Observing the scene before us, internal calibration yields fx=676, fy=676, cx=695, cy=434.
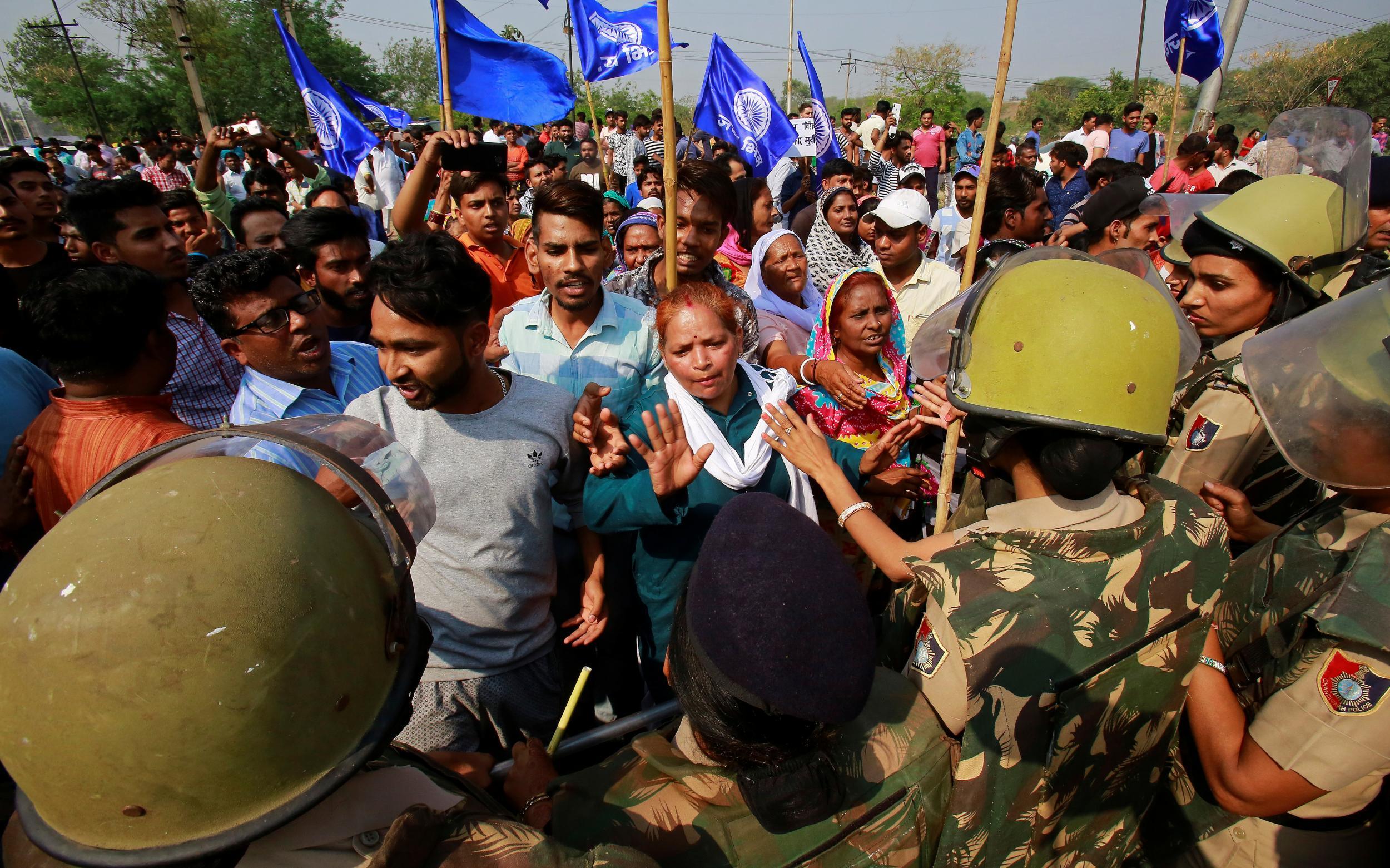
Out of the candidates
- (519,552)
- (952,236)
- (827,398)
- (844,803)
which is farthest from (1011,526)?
(952,236)

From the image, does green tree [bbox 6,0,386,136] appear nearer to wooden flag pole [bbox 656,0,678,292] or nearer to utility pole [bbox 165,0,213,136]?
utility pole [bbox 165,0,213,136]

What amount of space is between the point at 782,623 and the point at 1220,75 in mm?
10678

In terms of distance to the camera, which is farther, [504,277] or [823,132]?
[823,132]

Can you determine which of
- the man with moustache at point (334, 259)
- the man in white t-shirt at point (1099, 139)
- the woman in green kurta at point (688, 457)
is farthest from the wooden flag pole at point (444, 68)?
the man in white t-shirt at point (1099, 139)

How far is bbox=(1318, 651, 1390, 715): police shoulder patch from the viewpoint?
4.12 ft

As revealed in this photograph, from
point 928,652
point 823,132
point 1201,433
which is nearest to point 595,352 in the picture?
point 928,652

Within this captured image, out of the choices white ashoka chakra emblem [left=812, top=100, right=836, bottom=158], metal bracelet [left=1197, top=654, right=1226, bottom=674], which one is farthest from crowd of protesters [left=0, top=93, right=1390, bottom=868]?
white ashoka chakra emblem [left=812, top=100, right=836, bottom=158]

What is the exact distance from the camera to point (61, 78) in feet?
149

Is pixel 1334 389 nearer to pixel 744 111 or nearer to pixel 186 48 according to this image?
pixel 744 111

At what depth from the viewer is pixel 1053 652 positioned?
55.3 inches

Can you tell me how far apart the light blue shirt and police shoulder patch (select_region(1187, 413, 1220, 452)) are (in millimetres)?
2882

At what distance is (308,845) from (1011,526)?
150 centimetres

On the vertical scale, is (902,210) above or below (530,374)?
above

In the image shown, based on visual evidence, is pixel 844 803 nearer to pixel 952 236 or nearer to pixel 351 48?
pixel 952 236
